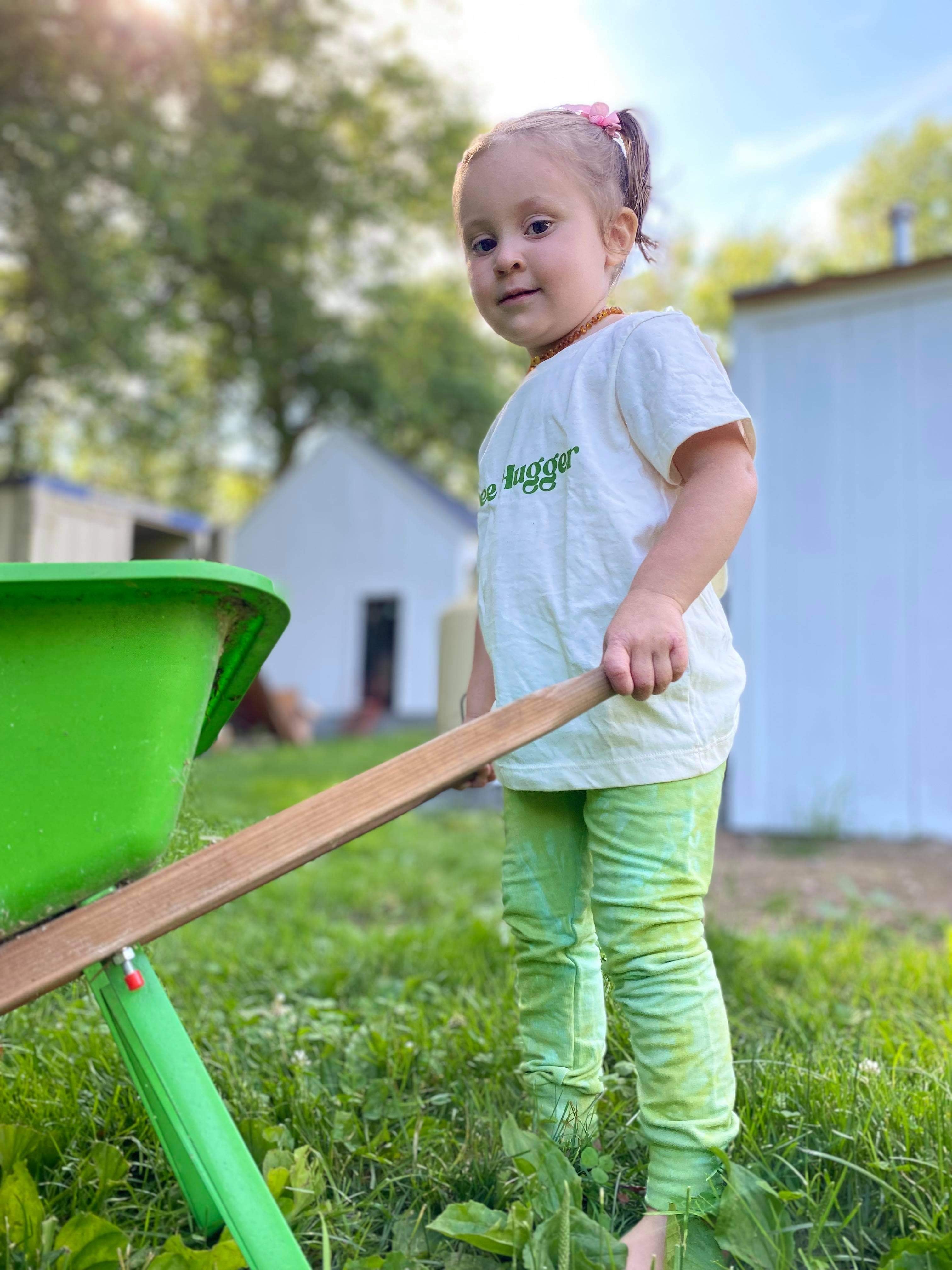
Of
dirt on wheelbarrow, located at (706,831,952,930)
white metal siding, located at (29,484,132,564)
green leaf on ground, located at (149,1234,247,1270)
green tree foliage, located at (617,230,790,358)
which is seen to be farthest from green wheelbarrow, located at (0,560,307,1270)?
green tree foliage, located at (617,230,790,358)

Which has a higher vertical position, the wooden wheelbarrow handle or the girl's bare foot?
the wooden wheelbarrow handle

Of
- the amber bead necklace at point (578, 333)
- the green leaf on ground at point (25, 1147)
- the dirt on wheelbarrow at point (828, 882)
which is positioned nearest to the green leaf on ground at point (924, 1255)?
the green leaf on ground at point (25, 1147)

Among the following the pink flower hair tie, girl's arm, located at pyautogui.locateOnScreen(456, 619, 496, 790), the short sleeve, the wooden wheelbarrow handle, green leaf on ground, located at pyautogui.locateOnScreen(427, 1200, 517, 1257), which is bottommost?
green leaf on ground, located at pyautogui.locateOnScreen(427, 1200, 517, 1257)

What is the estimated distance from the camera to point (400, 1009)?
1983 mm

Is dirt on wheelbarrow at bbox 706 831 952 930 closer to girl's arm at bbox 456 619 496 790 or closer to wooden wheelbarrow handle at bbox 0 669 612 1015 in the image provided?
girl's arm at bbox 456 619 496 790

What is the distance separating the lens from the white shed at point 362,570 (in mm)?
15625

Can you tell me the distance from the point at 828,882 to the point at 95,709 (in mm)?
3598

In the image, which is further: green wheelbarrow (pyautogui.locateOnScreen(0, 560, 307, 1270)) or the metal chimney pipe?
the metal chimney pipe

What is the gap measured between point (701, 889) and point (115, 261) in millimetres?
12422

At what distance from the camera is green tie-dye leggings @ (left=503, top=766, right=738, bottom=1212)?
118 centimetres

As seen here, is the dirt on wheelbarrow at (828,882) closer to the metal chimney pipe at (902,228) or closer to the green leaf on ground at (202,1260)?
the green leaf on ground at (202,1260)

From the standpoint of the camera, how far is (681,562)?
1.17 m

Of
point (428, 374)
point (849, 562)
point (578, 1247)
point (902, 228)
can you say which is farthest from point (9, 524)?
point (428, 374)

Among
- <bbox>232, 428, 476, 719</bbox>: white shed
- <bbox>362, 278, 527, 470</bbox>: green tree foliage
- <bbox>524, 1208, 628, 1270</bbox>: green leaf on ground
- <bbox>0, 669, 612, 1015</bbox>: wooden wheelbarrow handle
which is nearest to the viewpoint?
<bbox>0, 669, 612, 1015</bbox>: wooden wheelbarrow handle
